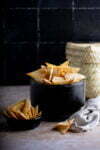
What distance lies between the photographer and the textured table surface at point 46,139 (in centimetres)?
140

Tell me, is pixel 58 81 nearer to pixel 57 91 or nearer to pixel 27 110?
pixel 57 91

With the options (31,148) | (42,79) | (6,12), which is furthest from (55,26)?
(31,148)

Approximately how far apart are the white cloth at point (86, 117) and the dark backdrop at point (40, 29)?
Result: 2.31ft

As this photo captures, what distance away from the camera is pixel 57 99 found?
162 cm

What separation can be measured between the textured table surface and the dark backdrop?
75 cm

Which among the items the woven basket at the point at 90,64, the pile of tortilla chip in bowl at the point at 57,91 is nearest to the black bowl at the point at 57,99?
the pile of tortilla chip in bowl at the point at 57,91

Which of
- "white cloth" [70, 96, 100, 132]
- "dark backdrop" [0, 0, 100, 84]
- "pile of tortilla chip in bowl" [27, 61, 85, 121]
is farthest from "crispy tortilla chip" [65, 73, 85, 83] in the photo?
"dark backdrop" [0, 0, 100, 84]

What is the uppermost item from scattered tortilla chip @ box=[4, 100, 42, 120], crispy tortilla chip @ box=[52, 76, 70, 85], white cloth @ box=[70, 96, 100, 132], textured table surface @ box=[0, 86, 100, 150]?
crispy tortilla chip @ box=[52, 76, 70, 85]

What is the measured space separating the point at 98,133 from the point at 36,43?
92cm

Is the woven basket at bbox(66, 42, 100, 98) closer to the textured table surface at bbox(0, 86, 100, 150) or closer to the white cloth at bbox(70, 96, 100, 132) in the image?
the white cloth at bbox(70, 96, 100, 132)

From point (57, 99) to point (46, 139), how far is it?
0.21 metres

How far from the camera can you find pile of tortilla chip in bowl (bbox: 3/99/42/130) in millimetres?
1520

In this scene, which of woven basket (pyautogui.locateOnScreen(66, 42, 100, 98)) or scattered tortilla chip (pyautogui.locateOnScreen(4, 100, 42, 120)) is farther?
woven basket (pyautogui.locateOnScreen(66, 42, 100, 98))

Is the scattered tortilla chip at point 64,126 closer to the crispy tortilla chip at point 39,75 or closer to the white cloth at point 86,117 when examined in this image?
the white cloth at point 86,117
